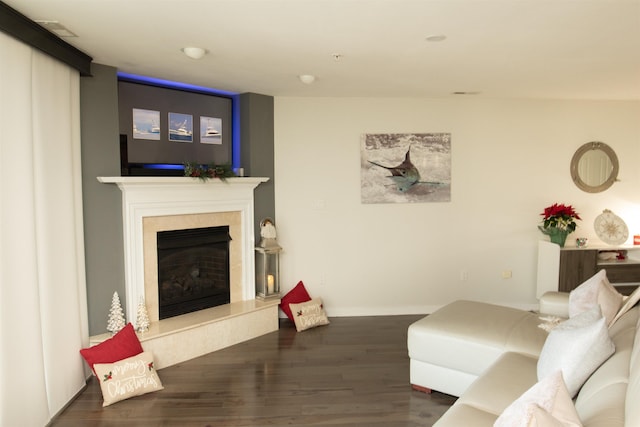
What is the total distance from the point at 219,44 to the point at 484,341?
261 centimetres

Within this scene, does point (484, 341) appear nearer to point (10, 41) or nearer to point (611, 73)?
point (611, 73)

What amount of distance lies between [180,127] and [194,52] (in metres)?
1.25

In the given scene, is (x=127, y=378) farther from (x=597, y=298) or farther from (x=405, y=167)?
(x=405, y=167)

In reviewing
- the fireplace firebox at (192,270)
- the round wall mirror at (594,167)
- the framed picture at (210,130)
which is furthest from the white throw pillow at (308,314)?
the round wall mirror at (594,167)

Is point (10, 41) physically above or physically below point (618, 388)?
above

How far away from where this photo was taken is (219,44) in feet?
9.97

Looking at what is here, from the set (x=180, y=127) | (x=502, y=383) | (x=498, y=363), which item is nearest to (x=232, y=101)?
(x=180, y=127)

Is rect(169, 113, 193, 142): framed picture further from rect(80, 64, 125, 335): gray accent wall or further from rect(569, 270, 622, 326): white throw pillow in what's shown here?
rect(569, 270, 622, 326): white throw pillow

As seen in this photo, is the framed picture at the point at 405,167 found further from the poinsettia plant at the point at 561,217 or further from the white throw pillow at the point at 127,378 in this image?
the white throw pillow at the point at 127,378

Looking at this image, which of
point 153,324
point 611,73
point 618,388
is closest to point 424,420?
point 618,388

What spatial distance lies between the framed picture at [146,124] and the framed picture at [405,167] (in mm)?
2148

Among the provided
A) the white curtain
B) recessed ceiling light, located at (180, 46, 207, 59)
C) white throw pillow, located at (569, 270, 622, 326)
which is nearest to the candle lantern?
the white curtain

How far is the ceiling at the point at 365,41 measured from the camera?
2410 millimetres

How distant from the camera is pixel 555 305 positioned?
11.5 feet
